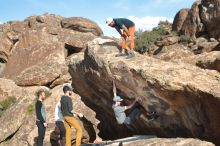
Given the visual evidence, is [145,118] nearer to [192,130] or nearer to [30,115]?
[192,130]

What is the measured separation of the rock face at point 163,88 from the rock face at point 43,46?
1227 centimetres

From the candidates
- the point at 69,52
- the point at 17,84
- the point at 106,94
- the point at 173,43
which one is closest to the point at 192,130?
the point at 106,94

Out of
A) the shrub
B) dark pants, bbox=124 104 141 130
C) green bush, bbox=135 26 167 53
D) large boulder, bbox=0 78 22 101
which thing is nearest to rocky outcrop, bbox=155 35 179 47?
the shrub

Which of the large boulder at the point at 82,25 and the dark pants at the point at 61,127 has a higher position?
the large boulder at the point at 82,25

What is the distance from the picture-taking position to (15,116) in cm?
2131

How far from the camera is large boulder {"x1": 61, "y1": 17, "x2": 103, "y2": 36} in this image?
138 ft

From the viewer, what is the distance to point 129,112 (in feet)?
52.7

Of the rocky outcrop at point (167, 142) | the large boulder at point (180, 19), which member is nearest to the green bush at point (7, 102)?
the rocky outcrop at point (167, 142)

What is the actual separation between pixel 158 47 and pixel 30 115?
2453 centimetres

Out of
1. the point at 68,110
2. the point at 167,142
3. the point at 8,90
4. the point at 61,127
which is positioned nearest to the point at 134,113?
the point at 68,110

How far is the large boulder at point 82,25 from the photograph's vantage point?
4213 centimetres

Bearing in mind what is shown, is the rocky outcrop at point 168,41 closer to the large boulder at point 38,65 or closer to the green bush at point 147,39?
the green bush at point 147,39

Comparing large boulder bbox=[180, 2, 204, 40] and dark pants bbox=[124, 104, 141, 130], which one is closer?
dark pants bbox=[124, 104, 141, 130]

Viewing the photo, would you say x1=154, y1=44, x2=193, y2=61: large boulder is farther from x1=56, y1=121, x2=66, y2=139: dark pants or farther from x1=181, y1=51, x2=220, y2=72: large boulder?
x1=56, y1=121, x2=66, y2=139: dark pants
